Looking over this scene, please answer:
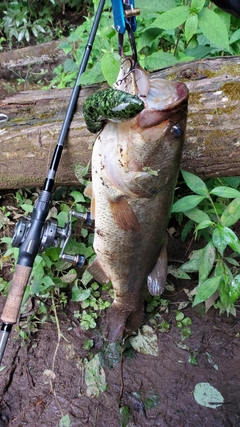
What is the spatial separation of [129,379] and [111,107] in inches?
75.3

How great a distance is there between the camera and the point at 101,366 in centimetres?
261

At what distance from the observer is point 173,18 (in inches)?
89.4

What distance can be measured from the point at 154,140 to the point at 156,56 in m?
1.12

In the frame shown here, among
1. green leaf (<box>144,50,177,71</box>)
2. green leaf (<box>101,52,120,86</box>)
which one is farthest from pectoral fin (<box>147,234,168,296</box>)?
green leaf (<box>144,50,177,71</box>)

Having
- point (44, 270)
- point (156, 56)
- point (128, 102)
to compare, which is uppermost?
point (128, 102)

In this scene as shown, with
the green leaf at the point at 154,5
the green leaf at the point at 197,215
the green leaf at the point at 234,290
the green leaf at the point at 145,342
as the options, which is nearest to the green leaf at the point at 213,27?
the green leaf at the point at 154,5

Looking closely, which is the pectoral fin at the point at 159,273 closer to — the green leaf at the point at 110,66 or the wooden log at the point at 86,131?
the wooden log at the point at 86,131

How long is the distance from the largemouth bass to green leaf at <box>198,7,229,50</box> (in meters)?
0.79

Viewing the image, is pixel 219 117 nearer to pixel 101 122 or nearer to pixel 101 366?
pixel 101 122

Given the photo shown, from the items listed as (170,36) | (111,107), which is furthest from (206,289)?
(170,36)

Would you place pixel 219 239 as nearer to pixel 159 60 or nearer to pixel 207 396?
pixel 207 396

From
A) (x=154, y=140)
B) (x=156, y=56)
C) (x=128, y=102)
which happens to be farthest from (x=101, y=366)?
(x=156, y=56)

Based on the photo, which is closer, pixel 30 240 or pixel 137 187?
pixel 137 187

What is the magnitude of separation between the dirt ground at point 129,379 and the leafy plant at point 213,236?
32 centimetres
